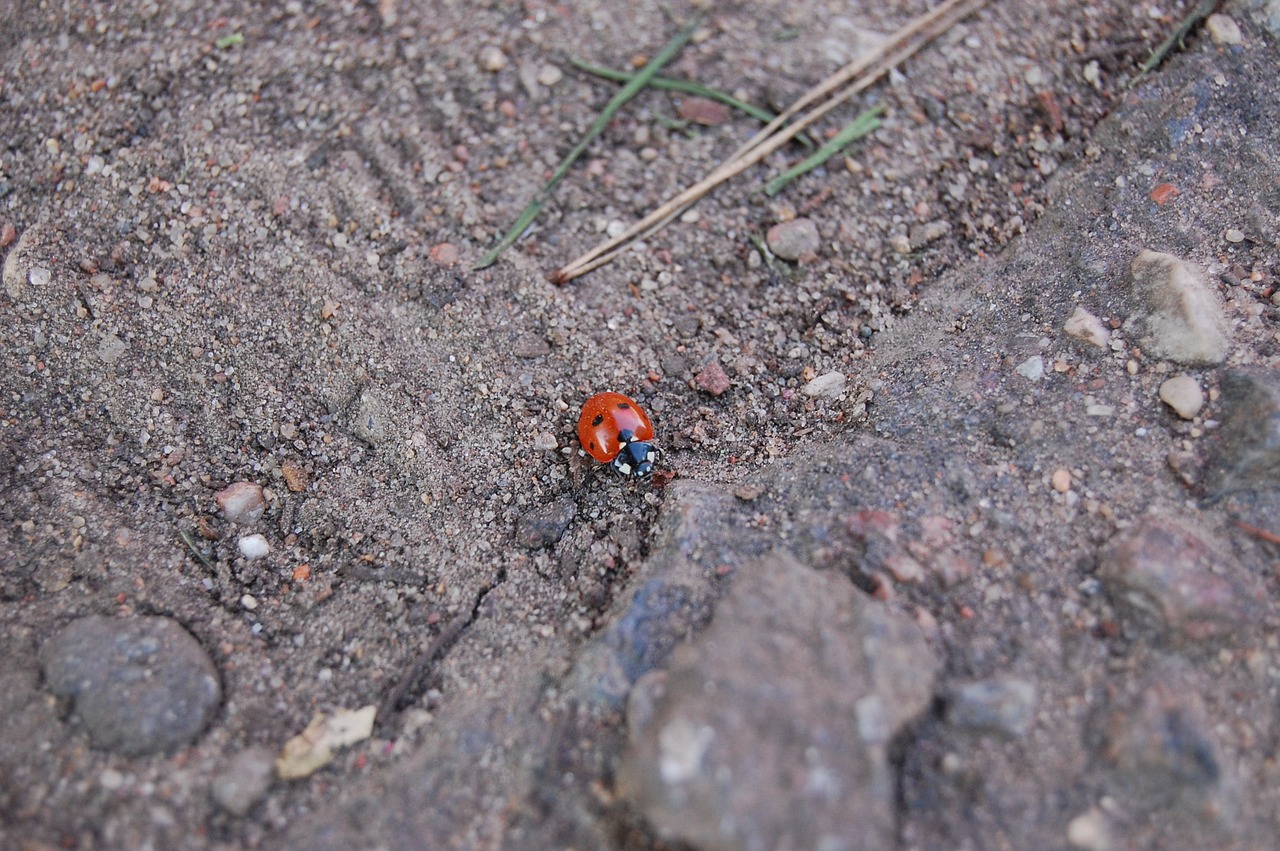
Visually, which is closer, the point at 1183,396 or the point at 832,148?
the point at 1183,396

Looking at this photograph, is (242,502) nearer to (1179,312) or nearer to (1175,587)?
(1175,587)

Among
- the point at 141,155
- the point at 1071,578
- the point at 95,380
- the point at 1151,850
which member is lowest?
the point at 1151,850

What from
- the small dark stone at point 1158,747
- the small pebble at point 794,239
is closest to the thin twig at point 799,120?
the small pebble at point 794,239

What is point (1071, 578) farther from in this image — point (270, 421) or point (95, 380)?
point (95, 380)

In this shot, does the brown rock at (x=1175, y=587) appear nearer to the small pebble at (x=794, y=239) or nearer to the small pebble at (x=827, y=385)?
the small pebble at (x=827, y=385)

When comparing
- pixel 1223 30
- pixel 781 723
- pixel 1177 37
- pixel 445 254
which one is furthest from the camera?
pixel 1177 37

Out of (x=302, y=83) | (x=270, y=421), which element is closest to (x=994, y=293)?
(x=270, y=421)

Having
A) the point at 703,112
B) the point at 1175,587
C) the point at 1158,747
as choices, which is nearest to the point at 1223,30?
the point at 703,112

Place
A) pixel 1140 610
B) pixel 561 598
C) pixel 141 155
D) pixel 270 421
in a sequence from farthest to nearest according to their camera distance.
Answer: pixel 141 155 → pixel 270 421 → pixel 561 598 → pixel 1140 610
